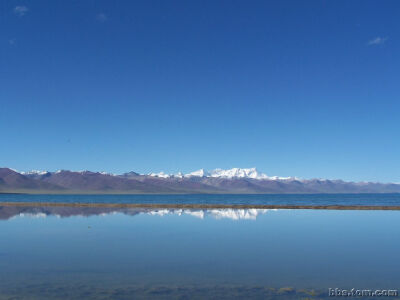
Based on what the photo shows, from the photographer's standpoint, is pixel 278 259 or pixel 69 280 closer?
pixel 69 280

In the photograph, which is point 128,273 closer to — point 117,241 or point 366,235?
point 117,241

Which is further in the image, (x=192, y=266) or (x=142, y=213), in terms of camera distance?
(x=142, y=213)

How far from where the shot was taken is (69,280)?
16.0 m

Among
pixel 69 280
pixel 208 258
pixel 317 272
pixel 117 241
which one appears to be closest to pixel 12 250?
pixel 117 241

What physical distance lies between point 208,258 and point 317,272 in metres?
5.96

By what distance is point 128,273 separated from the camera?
1714 cm

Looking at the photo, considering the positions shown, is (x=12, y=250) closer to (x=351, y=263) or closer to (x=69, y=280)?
(x=69, y=280)

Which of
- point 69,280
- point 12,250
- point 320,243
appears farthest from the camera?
point 320,243

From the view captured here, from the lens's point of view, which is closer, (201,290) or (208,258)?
(201,290)

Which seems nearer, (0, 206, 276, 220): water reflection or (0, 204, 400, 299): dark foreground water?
(0, 204, 400, 299): dark foreground water

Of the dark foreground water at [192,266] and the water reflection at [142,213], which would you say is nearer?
the dark foreground water at [192,266]

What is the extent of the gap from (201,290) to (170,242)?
41.5 feet

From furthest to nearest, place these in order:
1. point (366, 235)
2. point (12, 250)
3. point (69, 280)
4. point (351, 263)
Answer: point (366, 235) < point (12, 250) < point (351, 263) < point (69, 280)

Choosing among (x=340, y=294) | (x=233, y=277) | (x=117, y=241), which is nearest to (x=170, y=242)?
(x=117, y=241)
